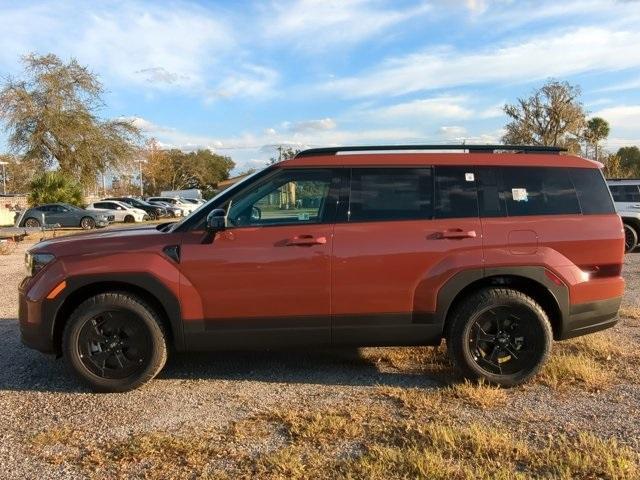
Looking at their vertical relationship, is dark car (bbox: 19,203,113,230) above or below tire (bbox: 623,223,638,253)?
above

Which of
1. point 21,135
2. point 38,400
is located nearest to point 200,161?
point 21,135

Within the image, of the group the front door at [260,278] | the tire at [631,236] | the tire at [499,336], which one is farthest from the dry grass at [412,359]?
the tire at [631,236]

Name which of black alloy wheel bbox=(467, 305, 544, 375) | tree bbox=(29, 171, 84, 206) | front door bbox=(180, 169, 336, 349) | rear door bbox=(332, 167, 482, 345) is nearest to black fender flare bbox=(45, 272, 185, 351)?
front door bbox=(180, 169, 336, 349)

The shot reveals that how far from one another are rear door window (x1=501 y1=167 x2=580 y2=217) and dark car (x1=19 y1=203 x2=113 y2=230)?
27.0m

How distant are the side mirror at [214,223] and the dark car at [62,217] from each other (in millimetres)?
25943

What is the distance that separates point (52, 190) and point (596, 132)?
45.3 metres

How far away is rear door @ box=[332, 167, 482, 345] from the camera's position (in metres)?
4.56

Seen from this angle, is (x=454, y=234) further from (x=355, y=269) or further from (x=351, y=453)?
(x=351, y=453)

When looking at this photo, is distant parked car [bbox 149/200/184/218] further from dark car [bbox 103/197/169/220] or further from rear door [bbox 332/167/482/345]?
rear door [bbox 332/167/482/345]

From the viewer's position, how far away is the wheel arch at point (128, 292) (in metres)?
4.53

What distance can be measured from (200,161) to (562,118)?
186 ft

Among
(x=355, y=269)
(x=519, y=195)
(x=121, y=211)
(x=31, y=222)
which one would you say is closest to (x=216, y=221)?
(x=355, y=269)

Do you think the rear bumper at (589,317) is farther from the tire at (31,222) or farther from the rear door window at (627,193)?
the tire at (31,222)

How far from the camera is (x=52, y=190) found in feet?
108
